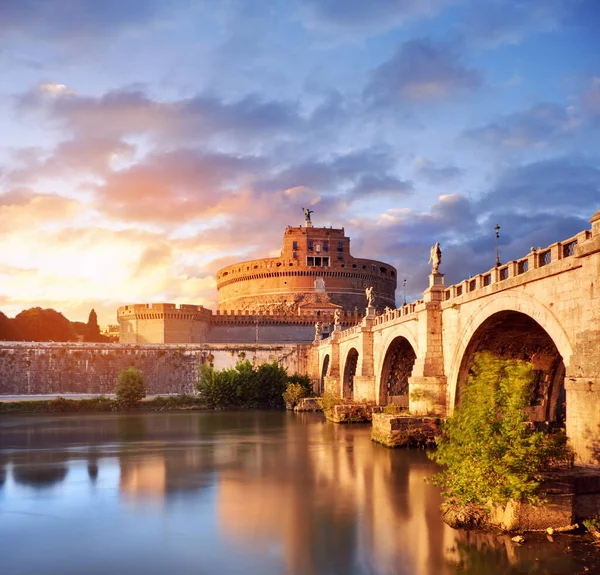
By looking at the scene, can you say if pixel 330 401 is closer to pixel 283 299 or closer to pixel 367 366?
pixel 367 366

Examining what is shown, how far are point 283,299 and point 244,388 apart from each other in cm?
4179

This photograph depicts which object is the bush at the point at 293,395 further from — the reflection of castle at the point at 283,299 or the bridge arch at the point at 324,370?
the reflection of castle at the point at 283,299

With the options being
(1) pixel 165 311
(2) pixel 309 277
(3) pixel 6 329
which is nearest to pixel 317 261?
(2) pixel 309 277

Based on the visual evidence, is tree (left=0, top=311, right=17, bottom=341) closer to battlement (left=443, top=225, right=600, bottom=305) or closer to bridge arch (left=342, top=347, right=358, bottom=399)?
bridge arch (left=342, top=347, right=358, bottom=399)

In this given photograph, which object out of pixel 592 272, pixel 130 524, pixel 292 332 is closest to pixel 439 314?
pixel 592 272

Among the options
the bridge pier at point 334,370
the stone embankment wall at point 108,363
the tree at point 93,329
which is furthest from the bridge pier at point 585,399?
the tree at point 93,329

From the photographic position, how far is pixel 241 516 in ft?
46.0

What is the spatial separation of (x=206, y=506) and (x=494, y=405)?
709cm

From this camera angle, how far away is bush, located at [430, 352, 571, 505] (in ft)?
36.4

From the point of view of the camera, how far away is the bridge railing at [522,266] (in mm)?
13485

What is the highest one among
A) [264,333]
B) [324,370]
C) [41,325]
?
[41,325]

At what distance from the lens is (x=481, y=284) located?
1834 cm

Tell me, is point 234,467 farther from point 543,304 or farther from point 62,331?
point 62,331

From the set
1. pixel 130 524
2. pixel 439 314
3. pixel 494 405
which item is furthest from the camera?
pixel 439 314
